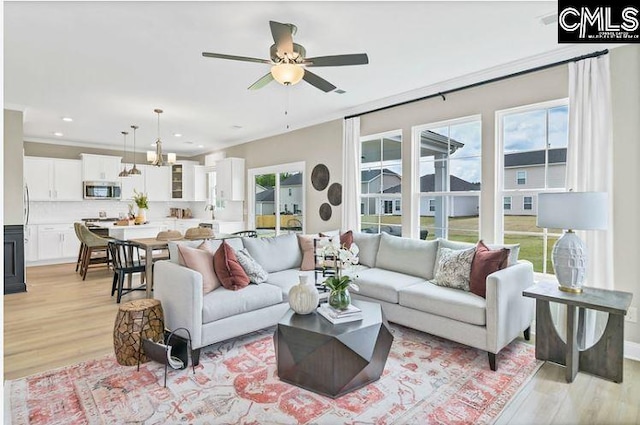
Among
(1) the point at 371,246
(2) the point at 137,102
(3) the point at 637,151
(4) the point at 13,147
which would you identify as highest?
(2) the point at 137,102

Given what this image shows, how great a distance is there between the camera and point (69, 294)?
17.0 ft

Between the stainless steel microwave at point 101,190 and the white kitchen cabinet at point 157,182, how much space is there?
0.66 meters

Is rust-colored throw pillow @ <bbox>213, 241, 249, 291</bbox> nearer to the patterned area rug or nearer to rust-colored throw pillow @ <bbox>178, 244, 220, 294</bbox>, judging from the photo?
rust-colored throw pillow @ <bbox>178, 244, 220, 294</bbox>

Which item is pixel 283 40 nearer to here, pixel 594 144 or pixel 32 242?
pixel 594 144

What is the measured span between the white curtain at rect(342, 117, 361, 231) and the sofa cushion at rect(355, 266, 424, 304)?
1.36 m

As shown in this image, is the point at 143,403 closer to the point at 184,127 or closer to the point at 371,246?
the point at 371,246

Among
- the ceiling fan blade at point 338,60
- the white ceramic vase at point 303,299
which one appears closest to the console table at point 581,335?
the white ceramic vase at point 303,299

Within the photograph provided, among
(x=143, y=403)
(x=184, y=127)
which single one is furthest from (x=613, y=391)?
(x=184, y=127)

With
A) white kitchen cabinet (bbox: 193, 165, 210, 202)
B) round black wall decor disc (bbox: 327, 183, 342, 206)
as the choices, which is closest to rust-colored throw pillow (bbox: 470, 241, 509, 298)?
round black wall decor disc (bbox: 327, 183, 342, 206)

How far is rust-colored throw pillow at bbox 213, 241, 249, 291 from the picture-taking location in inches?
137

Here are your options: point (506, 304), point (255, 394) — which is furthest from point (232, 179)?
point (506, 304)

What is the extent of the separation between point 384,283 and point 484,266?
0.98m

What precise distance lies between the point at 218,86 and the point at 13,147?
10.9 ft

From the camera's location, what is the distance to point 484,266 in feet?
11.0
